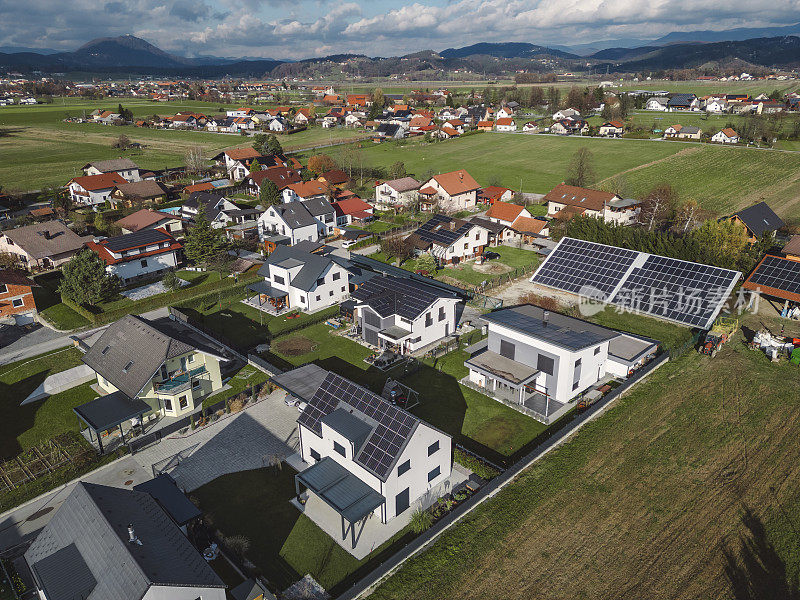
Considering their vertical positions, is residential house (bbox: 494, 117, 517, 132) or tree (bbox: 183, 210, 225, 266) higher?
residential house (bbox: 494, 117, 517, 132)

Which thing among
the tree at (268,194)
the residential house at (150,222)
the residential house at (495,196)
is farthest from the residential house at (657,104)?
the residential house at (150,222)

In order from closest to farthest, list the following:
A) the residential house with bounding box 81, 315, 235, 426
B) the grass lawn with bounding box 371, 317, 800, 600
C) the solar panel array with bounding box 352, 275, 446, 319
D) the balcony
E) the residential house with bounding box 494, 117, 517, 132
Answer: the grass lawn with bounding box 371, 317, 800, 600, the residential house with bounding box 81, 315, 235, 426, the balcony, the solar panel array with bounding box 352, 275, 446, 319, the residential house with bounding box 494, 117, 517, 132

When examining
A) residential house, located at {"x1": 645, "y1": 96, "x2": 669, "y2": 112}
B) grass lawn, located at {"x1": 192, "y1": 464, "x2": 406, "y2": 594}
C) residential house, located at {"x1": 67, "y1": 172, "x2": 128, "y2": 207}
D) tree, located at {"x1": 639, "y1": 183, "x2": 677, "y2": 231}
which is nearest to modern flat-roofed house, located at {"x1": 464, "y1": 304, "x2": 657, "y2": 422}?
grass lawn, located at {"x1": 192, "y1": 464, "x2": 406, "y2": 594}

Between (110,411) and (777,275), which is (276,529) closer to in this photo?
(110,411)

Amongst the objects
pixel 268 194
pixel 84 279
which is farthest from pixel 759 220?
pixel 84 279

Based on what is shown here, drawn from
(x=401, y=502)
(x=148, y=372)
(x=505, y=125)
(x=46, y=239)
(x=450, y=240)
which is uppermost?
(x=505, y=125)

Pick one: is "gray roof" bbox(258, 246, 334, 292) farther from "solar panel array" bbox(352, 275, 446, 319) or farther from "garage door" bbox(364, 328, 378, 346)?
"garage door" bbox(364, 328, 378, 346)
